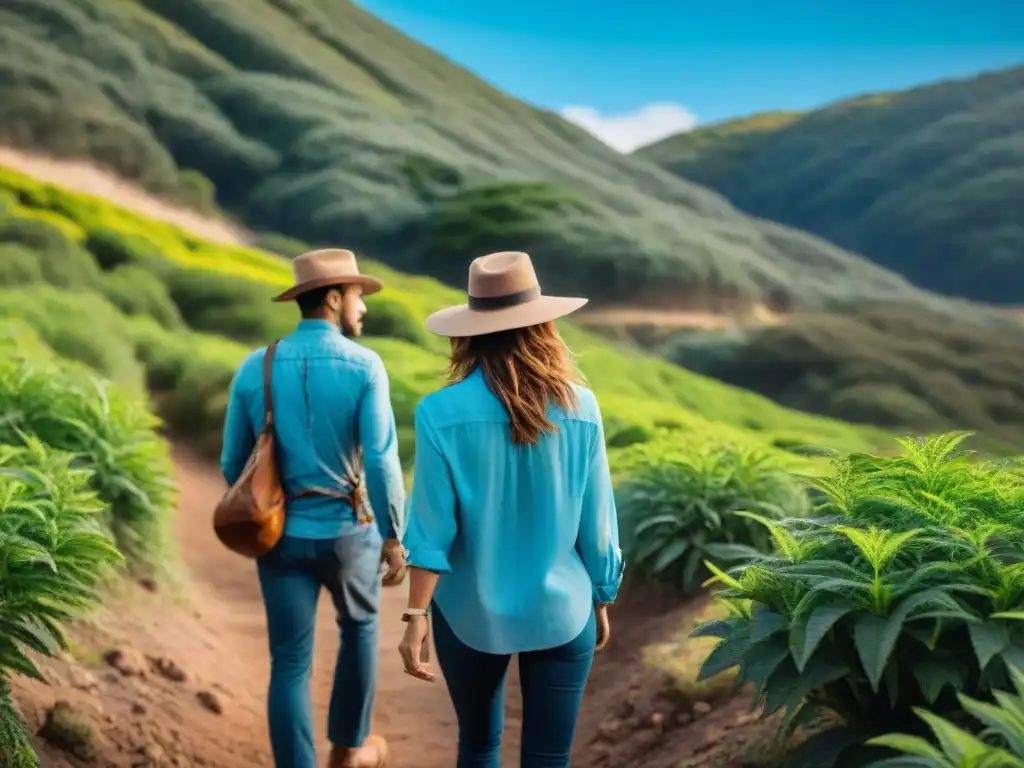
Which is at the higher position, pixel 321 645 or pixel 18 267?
pixel 18 267

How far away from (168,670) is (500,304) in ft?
10.7

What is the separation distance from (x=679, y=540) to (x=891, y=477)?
2.24 metres

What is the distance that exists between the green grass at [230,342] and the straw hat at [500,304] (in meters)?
5.08

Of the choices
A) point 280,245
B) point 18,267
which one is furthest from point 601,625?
point 280,245

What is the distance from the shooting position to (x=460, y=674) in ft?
9.06

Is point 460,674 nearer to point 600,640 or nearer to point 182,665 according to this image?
point 600,640

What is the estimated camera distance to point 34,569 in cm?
379

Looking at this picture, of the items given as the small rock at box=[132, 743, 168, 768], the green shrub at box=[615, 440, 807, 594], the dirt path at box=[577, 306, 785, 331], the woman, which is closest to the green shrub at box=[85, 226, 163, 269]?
the dirt path at box=[577, 306, 785, 331]

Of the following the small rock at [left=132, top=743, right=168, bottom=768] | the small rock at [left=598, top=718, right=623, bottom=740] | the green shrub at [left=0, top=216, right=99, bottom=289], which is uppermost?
the green shrub at [left=0, top=216, right=99, bottom=289]

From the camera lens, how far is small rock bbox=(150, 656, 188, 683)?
4.97 metres

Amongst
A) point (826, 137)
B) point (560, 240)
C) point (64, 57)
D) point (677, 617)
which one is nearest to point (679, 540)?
point (677, 617)

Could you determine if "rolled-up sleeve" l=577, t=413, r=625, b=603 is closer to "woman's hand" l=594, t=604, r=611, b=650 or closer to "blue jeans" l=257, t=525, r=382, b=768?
"woman's hand" l=594, t=604, r=611, b=650

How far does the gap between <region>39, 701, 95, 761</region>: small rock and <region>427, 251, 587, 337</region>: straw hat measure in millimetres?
2463

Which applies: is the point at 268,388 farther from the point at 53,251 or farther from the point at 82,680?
the point at 53,251
